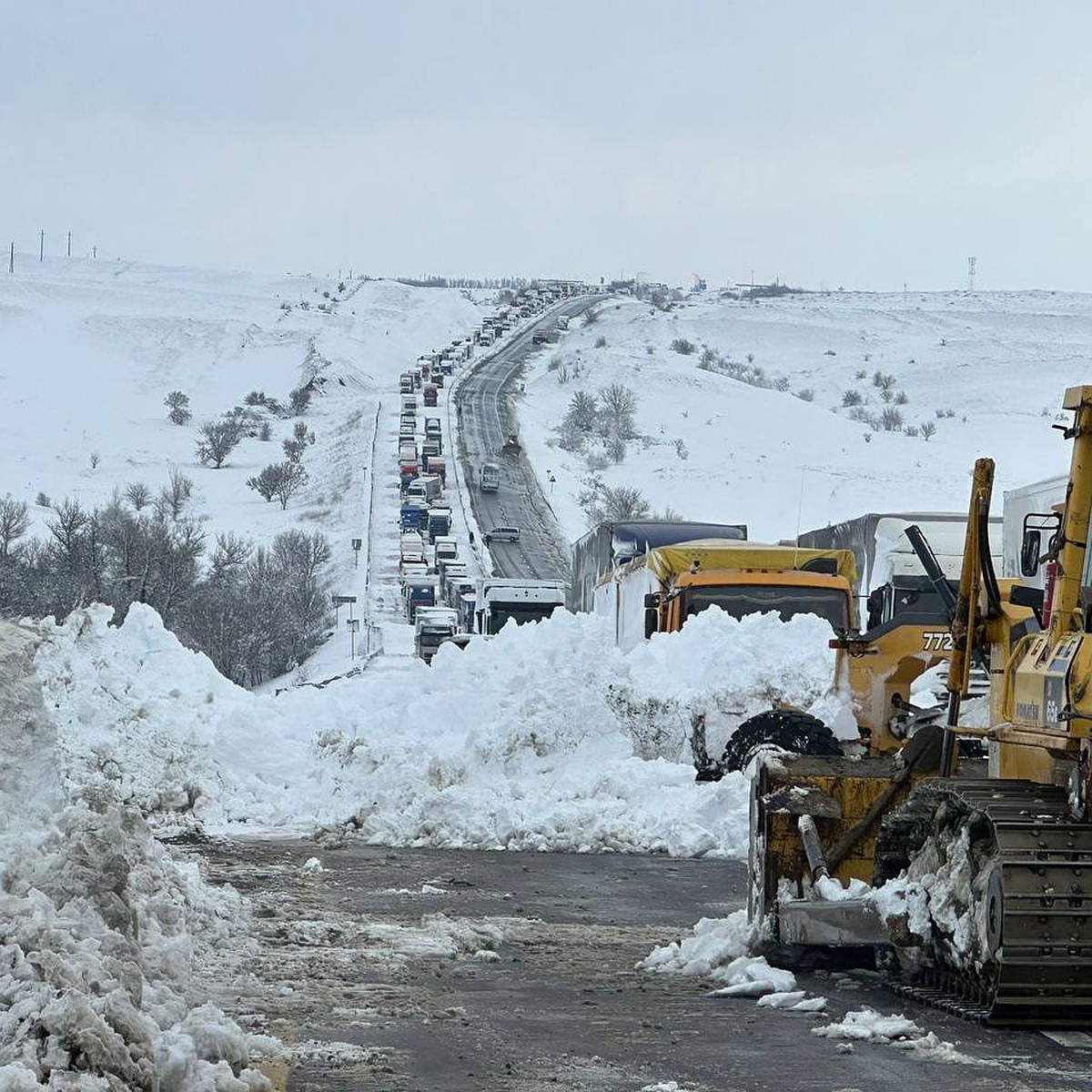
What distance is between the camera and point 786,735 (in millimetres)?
15312

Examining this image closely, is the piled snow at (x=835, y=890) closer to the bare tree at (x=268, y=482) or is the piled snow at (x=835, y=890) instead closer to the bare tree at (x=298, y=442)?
the bare tree at (x=268, y=482)

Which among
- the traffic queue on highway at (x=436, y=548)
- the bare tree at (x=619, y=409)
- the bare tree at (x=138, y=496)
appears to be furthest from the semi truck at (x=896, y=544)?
the bare tree at (x=619, y=409)

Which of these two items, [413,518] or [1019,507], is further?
[413,518]

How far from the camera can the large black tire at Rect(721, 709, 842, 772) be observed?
14978 millimetres

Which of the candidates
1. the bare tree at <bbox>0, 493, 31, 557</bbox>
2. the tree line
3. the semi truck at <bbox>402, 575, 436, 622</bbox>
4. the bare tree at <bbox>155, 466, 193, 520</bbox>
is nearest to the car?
the tree line

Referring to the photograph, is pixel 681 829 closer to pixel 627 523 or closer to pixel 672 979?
pixel 672 979

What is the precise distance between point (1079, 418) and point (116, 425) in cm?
11429

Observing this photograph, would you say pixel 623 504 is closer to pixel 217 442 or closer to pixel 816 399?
pixel 217 442

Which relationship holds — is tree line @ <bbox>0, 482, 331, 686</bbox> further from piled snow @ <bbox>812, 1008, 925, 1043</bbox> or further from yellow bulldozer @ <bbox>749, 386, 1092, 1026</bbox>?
piled snow @ <bbox>812, 1008, 925, 1043</bbox>

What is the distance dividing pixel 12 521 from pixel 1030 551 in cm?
6164

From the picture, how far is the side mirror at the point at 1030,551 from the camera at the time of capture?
28.2 ft

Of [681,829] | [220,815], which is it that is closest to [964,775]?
[681,829]

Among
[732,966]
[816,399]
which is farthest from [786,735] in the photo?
[816,399]

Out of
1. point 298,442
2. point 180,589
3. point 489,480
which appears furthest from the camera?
point 298,442
